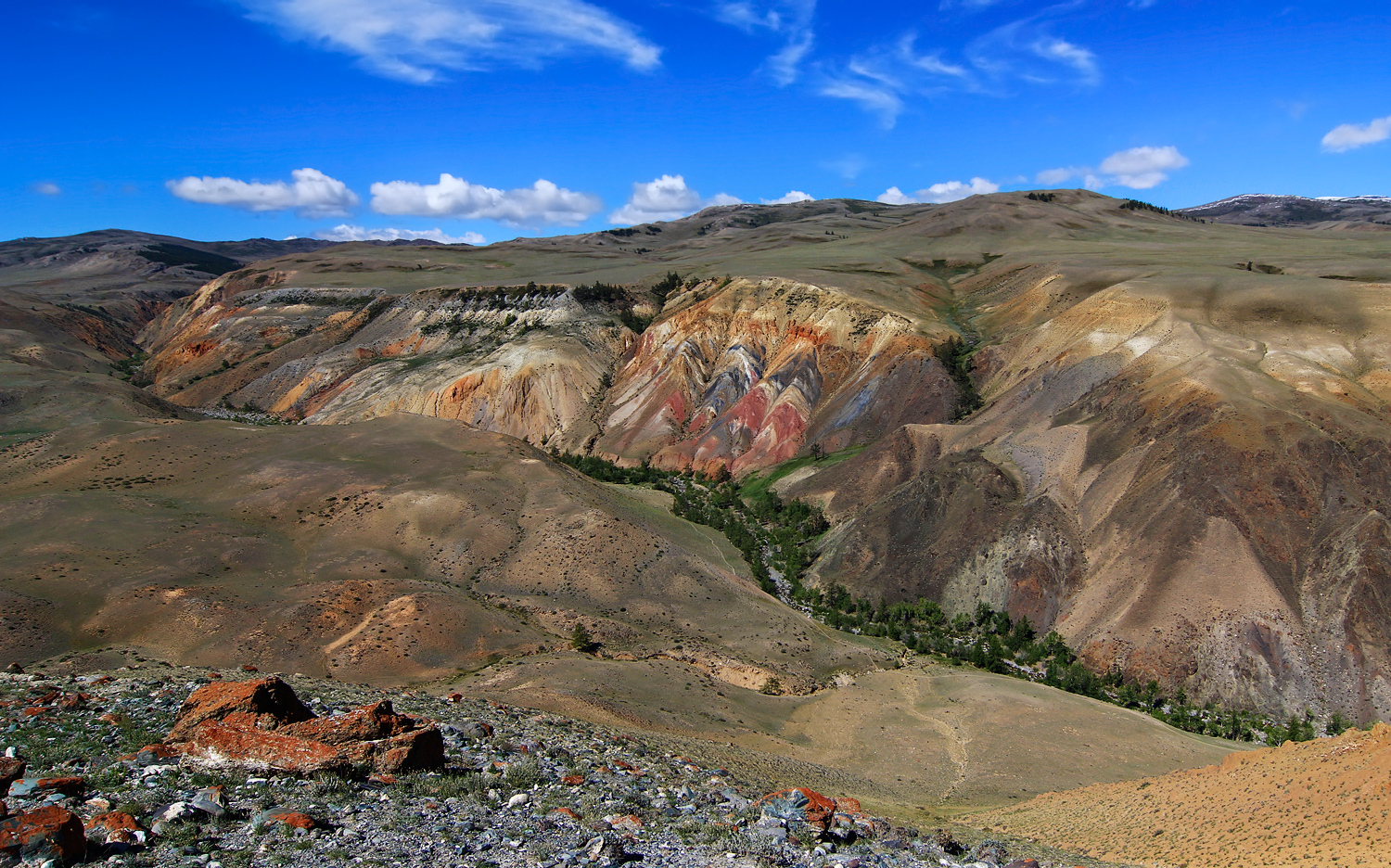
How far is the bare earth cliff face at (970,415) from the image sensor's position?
38.0 m

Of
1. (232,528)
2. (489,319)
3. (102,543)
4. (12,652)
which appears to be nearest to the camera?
(12,652)

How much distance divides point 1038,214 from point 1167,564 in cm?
11321

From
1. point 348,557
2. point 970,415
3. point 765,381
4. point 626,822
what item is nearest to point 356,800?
point 626,822

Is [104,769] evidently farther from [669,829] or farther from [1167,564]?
[1167,564]

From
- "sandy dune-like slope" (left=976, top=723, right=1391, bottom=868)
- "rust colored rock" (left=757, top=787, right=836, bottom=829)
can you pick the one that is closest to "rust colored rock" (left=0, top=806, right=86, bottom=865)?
"rust colored rock" (left=757, top=787, right=836, bottom=829)

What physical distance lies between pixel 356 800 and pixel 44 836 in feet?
15.8

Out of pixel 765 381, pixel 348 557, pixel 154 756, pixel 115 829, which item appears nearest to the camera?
pixel 115 829

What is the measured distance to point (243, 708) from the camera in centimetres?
1588

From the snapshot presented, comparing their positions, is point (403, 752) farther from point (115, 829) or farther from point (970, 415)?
point (970, 415)

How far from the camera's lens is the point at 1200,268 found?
73.8 m

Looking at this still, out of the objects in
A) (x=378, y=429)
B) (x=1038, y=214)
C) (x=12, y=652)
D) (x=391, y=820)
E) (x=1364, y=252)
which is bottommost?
(x=12, y=652)

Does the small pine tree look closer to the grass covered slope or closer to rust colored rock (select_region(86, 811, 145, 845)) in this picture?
the grass covered slope

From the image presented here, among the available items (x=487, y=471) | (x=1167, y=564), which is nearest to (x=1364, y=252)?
(x=1167, y=564)

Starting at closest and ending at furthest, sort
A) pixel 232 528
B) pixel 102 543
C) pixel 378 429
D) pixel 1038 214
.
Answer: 1. pixel 102 543
2. pixel 232 528
3. pixel 378 429
4. pixel 1038 214
